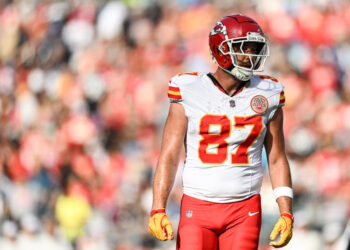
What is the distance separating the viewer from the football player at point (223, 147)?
9.04 feet

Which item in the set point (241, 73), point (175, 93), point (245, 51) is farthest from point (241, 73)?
point (175, 93)

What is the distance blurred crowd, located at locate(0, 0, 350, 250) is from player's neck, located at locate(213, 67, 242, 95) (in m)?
1.78

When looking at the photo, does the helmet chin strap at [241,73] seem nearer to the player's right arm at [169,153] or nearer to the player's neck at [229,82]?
the player's neck at [229,82]

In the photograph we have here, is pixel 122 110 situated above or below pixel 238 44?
below

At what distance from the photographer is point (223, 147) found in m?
2.78

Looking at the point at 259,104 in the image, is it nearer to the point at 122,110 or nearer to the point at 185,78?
the point at 185,78

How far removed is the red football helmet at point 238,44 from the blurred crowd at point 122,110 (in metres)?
1.81

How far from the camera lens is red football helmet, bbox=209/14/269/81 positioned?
2.76 metres

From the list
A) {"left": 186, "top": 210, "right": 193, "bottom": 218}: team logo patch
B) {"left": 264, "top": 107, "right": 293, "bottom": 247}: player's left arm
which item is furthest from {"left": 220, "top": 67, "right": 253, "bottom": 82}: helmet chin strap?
{"left": 186, "top": 210, "right": 193, "bottom": 218}: team logo patch

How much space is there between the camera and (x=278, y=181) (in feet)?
9.53

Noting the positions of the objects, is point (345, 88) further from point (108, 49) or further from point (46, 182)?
point (46, 182)

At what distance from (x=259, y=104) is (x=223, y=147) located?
259mm

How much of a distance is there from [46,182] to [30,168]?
21 centimetres

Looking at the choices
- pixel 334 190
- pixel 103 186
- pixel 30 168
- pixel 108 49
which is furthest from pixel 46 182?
pixel 334 190
